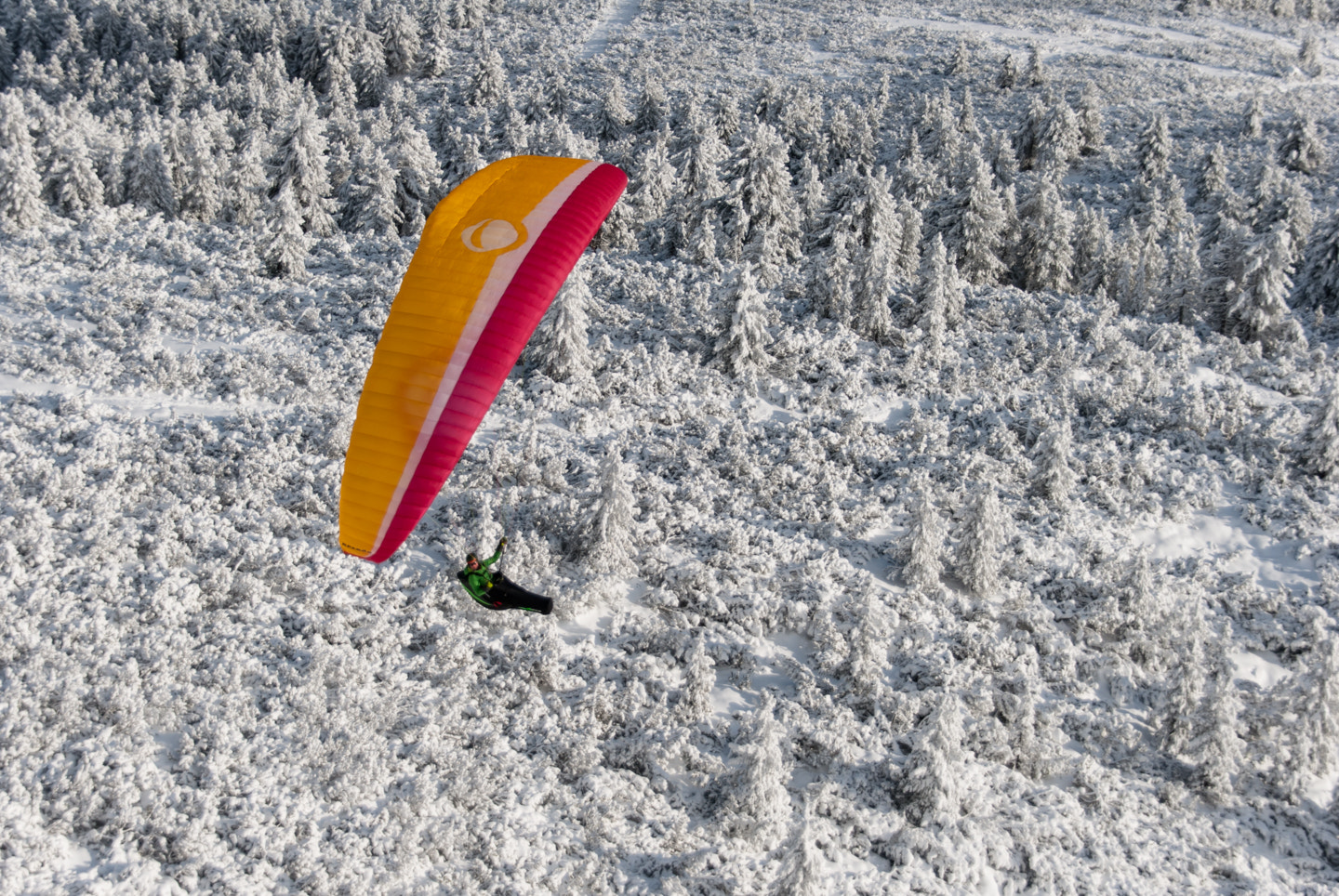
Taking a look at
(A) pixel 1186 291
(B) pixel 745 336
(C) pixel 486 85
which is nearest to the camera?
(B) pixel 745 336

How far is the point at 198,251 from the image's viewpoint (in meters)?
28.0

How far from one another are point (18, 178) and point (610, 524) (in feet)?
87.2

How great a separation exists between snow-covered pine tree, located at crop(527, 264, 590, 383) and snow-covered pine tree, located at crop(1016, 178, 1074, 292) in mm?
19569

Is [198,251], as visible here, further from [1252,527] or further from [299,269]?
[1252,527]

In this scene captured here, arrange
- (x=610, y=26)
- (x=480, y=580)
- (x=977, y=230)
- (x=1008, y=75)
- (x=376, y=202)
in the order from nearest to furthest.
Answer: (x=480, y=580) → (x=977, y=230) → (x=376, y=202) → (x=1008, y=75) → (x=610, y=26)

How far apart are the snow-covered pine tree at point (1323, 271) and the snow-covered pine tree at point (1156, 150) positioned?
16316 millimetres

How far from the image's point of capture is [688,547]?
17516 mm

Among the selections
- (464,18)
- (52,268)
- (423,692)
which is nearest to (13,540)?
(423,692)

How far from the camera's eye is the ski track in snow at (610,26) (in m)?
64.2

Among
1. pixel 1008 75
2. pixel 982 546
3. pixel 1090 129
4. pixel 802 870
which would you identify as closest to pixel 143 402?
pixel 802 870

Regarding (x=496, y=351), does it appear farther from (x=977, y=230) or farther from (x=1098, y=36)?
(x=1098, y=36)

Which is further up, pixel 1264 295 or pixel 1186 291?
pixel 1264 295

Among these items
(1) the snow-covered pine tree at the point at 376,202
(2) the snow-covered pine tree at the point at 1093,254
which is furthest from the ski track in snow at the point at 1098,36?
(1) the snow-covered pine tree at the point at 376,202

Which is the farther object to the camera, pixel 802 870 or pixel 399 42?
pixel 399 42
